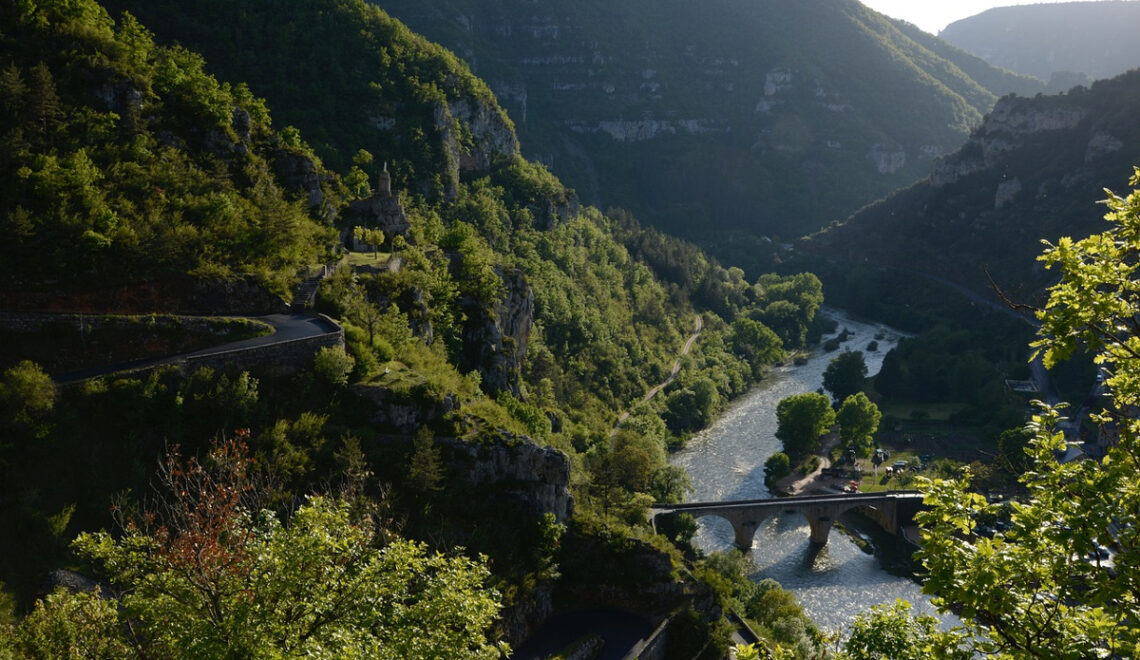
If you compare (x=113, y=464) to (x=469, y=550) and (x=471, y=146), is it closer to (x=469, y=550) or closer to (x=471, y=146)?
(x=469, y=550)

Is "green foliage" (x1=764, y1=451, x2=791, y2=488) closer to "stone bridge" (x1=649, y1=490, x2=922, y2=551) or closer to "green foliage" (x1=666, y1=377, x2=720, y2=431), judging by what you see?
"stone bridge" (x1=649, y1=490, x2=922, y2=551)

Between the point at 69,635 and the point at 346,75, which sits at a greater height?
the point at 346,75

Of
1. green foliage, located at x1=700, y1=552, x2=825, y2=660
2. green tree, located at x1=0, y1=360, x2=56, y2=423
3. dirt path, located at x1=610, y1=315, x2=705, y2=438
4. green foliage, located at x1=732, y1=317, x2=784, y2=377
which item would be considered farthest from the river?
green tree, located at x1=0, y1=360, x2=56, y2=423

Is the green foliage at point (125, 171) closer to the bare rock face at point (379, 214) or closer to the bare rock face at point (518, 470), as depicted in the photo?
the bare rock face at point (379, 214)

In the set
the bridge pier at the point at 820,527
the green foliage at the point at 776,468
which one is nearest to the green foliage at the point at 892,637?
the bridge pier at the point at 820,527

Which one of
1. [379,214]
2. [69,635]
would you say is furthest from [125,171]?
[69,635]

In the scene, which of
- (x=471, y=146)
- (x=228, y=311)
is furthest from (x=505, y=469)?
(x=471, y=146)

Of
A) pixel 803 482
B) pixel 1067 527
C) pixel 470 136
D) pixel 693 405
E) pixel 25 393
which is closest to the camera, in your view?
pixel 1067 527

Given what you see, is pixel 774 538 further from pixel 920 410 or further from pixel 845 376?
pixel 920 410
